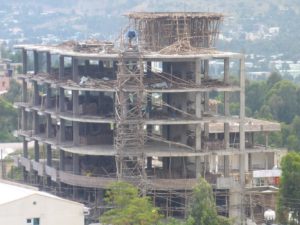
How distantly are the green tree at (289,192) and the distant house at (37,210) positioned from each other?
8.17 metres

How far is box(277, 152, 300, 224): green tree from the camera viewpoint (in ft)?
193

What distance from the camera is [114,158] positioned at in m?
64.5

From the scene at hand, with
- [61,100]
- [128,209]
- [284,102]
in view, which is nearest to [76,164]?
[61,100]

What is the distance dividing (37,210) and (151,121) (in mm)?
8573

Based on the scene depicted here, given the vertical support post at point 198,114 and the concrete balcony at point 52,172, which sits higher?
the vertical support post at point 198,114

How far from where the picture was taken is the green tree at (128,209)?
55188 mm

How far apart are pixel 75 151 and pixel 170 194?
457 cm

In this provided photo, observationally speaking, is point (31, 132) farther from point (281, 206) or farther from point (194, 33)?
point (281, 206)

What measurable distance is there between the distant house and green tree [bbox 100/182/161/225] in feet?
3.97

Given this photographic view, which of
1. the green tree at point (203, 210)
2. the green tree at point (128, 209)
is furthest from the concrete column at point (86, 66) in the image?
the green tree at point (203, 210)

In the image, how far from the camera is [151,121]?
62219 mm

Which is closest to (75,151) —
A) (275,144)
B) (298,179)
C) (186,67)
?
(186,67)

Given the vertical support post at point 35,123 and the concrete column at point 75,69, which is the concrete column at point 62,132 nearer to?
the concrete column at point 75,69

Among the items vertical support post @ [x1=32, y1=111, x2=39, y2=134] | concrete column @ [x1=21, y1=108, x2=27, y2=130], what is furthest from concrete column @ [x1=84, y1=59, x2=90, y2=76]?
concrete column @ [x1=21, y1=108, x2=27, y2=130]
